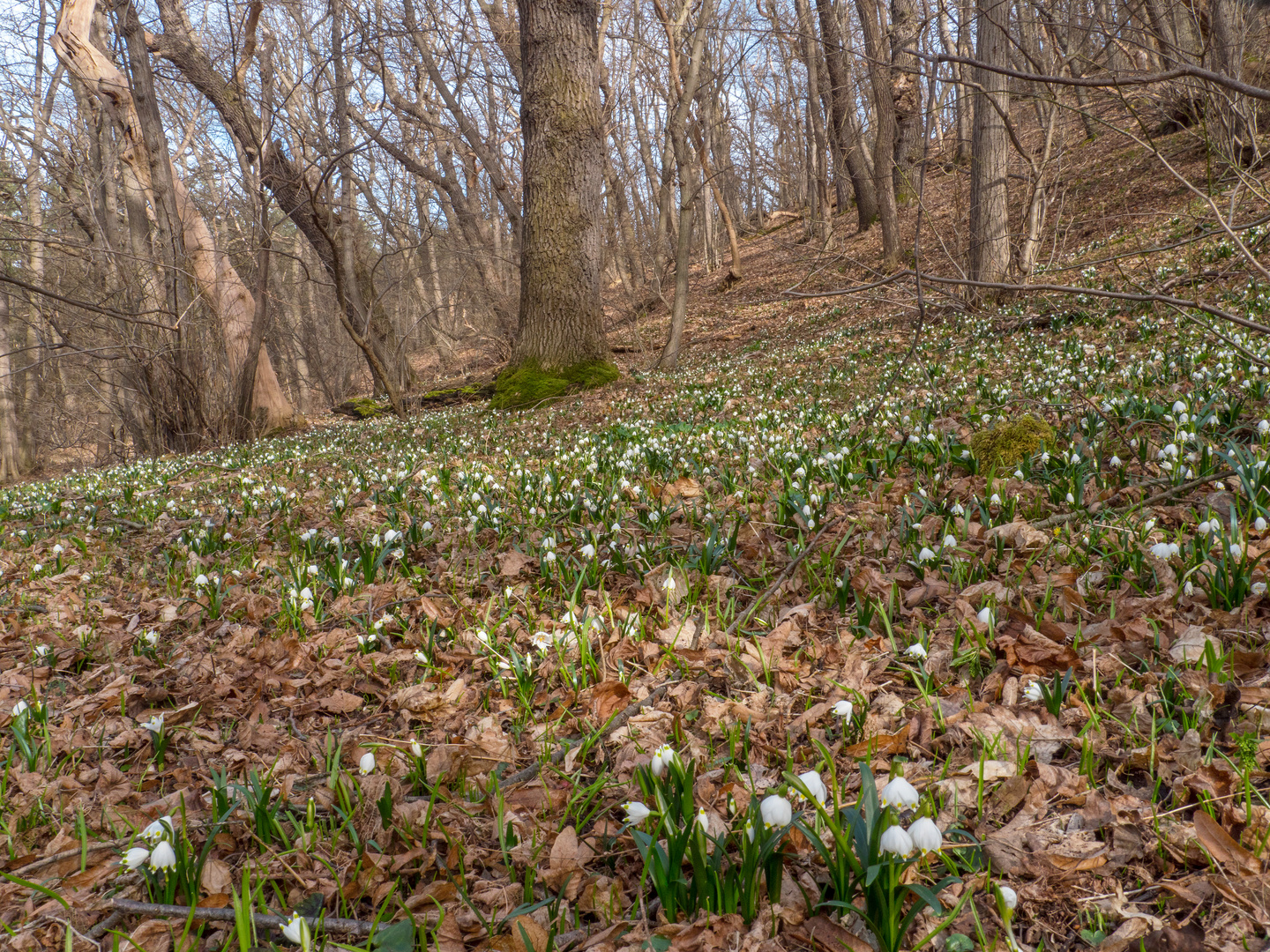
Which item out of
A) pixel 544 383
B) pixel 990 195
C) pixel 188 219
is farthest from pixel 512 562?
pixel 188 219

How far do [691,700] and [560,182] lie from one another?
9139mm

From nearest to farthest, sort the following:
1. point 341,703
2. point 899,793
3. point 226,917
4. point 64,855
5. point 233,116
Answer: point 899,793
point 226,917
point 64,855
point 341,703
point 233,116

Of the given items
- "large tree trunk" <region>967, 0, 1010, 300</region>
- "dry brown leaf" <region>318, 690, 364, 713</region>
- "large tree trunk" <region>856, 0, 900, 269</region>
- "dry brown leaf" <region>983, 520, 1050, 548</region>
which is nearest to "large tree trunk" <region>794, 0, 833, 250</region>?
"large tree trunk" <region>856, 0, 900, 269</region>

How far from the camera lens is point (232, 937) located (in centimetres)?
164

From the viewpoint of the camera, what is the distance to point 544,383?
33.8 feet

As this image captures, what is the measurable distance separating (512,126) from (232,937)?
75.5 ft

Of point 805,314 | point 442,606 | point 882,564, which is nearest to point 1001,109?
point 805,314

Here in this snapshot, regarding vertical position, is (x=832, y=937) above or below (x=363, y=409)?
below

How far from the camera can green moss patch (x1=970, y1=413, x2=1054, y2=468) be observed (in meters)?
4.19

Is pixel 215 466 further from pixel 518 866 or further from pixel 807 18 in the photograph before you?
pixel 807 18

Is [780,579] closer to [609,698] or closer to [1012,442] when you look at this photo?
[609,698]

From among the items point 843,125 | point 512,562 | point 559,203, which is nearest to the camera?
point 512,562

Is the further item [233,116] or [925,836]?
[233,116]

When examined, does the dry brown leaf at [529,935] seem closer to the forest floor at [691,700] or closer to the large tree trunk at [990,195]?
the forest floor at [691,700]
